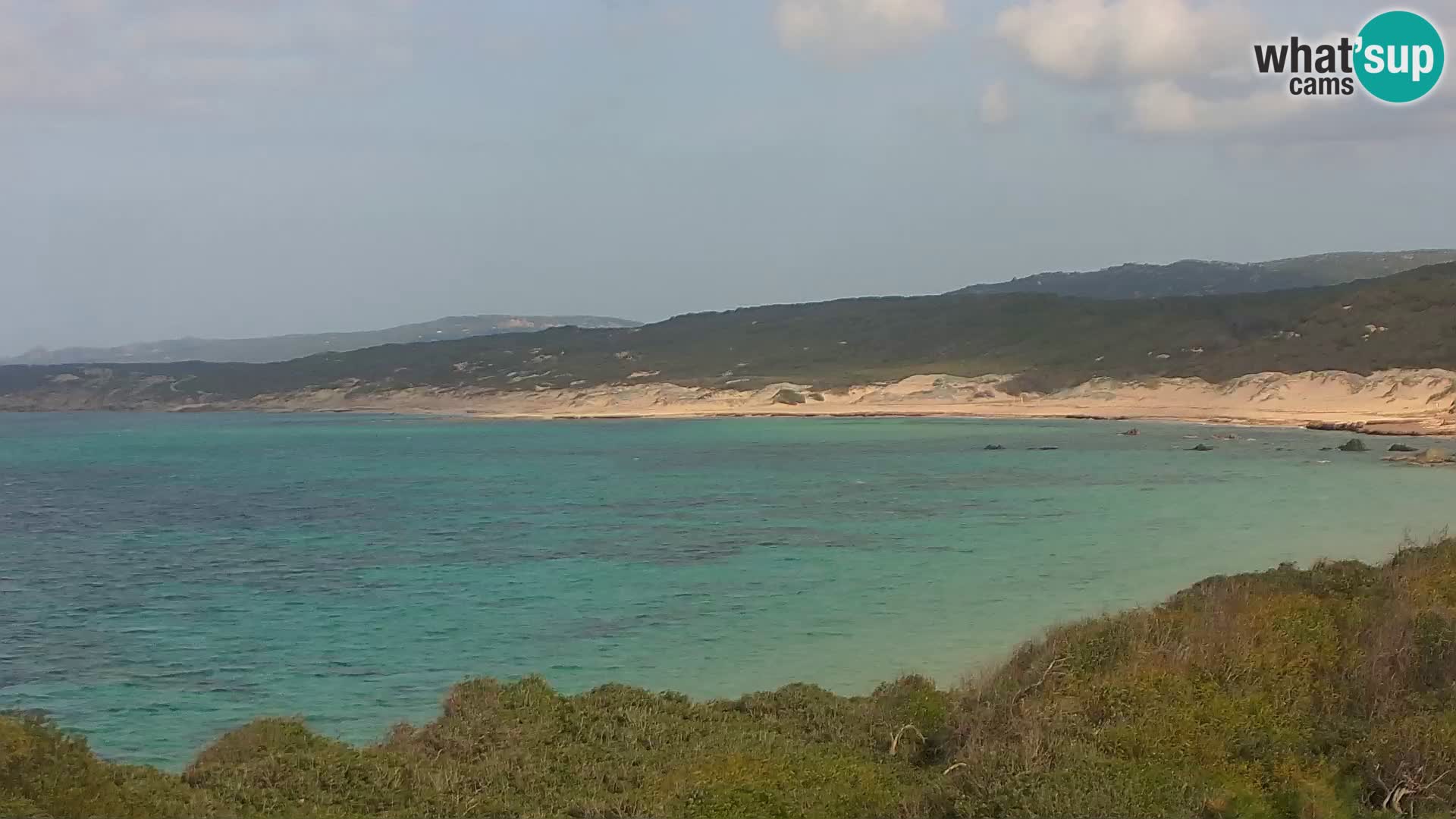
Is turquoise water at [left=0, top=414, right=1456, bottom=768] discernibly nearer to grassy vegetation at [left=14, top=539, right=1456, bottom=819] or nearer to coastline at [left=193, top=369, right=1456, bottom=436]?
grassy vegetation at [left=14, top=539, right=1456, bottom=819]

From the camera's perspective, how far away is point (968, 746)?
9023 millimetres

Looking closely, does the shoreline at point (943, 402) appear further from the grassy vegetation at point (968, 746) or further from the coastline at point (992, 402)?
the grassy vegetation at point (968, 746)

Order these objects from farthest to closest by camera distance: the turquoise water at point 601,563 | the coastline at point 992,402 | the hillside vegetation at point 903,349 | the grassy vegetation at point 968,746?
the hillside vegetation at point 903,349, the coastline at point 992,402, the turquoise water at point 601,563, the grassy vegetation at point 968,746

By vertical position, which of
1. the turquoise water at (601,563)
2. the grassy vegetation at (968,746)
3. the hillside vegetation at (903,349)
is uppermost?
the hillside vegetation at (903,349)

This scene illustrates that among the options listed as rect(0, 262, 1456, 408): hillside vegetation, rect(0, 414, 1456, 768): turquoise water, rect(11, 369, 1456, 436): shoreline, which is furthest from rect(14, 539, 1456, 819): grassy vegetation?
rect(0, 262, 1456, 408): hillside vegetation

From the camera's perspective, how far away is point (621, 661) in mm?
18297

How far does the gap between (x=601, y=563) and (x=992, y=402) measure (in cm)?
7824

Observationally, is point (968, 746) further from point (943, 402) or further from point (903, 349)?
point (903, 349)

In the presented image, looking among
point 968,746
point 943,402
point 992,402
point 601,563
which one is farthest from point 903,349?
point 968,746

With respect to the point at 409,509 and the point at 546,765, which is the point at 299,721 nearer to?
the point at 546,765

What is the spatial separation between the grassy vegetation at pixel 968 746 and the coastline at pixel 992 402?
202ft

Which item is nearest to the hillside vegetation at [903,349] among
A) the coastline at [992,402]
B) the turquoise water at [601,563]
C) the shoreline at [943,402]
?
the shoreline at [943,402]

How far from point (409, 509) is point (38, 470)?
35.8 meters

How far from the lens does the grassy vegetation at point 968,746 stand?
25.2 feet
